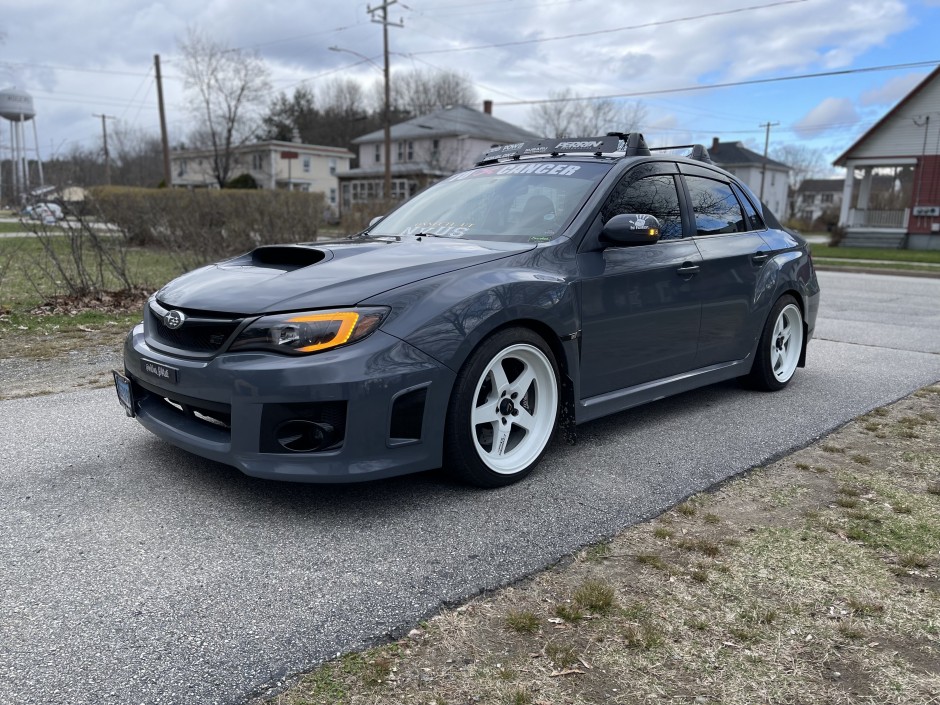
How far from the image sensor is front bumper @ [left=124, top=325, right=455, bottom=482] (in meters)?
3.03

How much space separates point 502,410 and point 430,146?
169 feet

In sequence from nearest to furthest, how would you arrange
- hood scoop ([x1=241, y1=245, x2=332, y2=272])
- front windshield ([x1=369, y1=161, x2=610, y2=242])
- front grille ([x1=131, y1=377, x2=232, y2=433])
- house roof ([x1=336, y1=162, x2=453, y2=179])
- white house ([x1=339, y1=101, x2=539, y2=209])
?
front grille ([x1=131, y1=377, x2=232, y2=433]), hood scoop ([x1=241, y1=245, x2=332, y2=272]), front windshield ([x1=369, y1=161, x2=610, y2=242]), house roof ([x1=336, y1=162, x2=453, y2=179]), white house ([x1=339, y1=101, x2=539, y2=209])

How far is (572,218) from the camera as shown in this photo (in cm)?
411

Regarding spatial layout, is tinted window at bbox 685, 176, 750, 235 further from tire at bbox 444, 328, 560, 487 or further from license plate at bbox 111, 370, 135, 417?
license plate at bbox 111, 370, 135, 417

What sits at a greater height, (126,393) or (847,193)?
(847,193)

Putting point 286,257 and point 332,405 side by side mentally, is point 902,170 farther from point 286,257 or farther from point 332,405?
point 332,405

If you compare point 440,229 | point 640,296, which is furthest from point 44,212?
point 640,296

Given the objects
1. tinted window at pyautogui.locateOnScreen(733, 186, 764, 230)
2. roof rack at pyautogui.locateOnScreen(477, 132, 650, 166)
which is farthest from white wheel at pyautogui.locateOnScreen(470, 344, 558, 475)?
tinted window at pyautogui.locateOnScreen(733, 186, 764, 230)

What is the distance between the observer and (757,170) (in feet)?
221

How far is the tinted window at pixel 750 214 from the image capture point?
17.8 ft

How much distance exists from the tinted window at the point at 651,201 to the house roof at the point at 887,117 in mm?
33920

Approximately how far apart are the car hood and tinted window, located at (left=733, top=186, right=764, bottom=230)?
232 centimetres

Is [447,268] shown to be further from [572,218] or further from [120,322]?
[120,322]

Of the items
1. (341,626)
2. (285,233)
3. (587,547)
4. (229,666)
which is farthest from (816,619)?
(285,233)
